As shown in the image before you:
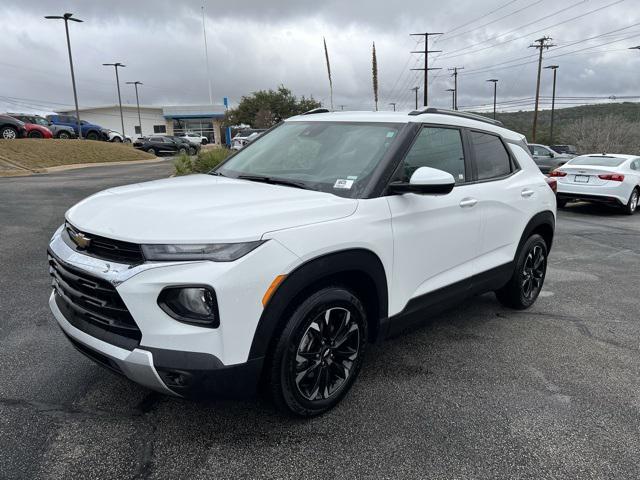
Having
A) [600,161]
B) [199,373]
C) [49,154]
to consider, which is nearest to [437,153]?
[199,373]

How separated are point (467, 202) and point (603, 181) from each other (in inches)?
399

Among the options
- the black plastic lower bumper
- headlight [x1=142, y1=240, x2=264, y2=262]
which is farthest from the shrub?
the black plastic lower bumper

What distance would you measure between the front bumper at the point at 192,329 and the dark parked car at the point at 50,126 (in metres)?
32.1

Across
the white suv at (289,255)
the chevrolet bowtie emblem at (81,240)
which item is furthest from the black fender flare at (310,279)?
the chevrolet bowtie emblem at (81,240)

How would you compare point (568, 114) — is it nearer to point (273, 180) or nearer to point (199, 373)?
point (273, 180)

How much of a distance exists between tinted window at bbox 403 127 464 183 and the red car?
29852 millimetres

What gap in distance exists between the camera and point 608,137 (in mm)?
40969

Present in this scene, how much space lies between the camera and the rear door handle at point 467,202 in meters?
3.65

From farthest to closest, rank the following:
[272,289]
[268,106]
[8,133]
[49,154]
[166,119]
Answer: [166,119], [268,106], [8,133], [49,154], [272,289]

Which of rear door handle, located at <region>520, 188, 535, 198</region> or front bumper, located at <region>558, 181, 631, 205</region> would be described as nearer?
rear door handle, located at <region>520, 188, 535, 198</region>

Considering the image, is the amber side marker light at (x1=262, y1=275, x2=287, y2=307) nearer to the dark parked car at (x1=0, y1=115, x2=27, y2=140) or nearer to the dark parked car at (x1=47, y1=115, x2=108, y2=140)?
the dark parked car at (x1=0, y1=115, x2=27, y2=140)

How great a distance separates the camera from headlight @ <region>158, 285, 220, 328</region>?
2.28 meters

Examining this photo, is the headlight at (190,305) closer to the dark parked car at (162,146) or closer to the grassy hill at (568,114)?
the dark parked car at (162,146)

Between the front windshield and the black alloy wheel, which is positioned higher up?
the front windshield
